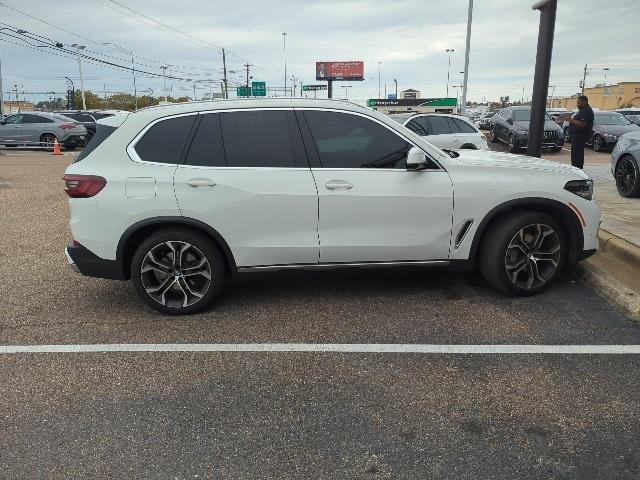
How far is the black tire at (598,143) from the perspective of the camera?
19.4 meters

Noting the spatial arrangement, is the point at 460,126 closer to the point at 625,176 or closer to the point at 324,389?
the point at 625,176

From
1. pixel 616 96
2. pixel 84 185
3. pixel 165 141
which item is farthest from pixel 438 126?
pixel 616 96

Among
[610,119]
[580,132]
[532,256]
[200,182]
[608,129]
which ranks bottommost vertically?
[532,256]

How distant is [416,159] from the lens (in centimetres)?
431

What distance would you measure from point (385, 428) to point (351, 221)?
6.18ft

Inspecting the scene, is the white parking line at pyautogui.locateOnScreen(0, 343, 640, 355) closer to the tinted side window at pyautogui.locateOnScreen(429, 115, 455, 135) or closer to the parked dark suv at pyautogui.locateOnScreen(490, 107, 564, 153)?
the tinted side window at pyautogui.locateOnScreen(429, 115, 455, 135)

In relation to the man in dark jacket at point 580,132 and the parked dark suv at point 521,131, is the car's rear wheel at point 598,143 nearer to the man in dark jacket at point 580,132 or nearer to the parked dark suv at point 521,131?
the parked dark suv at point 521,131

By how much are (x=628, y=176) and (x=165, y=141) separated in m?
7.17

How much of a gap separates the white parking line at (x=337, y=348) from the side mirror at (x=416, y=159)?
143 centimetres

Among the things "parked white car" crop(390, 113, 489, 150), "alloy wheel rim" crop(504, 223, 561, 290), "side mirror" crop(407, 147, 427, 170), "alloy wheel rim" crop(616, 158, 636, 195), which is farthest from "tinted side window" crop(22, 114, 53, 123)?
"alloy wheel rim" crop(504, 223, 561, 290)

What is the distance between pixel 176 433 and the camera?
2.87 metres

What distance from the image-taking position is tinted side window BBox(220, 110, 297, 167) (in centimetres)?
435

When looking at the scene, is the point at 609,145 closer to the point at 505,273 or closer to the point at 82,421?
the point at 505,273

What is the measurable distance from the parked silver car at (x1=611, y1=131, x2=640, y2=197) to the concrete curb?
9.71 ft
